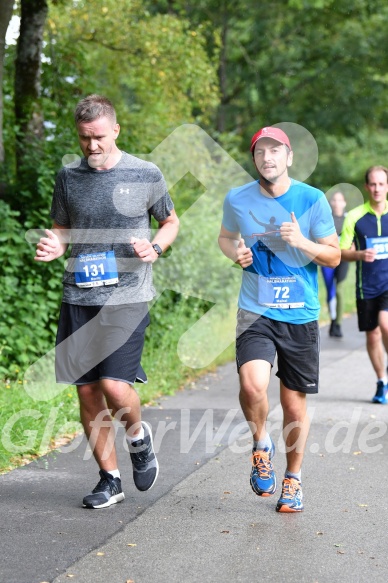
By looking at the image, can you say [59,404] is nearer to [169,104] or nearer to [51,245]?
[51,245]

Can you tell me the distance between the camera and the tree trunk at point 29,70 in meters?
12.4

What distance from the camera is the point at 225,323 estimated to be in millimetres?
13492

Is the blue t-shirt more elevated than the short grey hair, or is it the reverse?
the short grey hair

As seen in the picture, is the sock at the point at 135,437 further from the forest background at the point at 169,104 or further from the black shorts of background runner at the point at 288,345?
the forest background at the point at 169,104

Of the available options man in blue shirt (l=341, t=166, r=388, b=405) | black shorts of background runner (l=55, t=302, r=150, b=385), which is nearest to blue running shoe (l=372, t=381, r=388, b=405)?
man in blue shirt (l=341, t=166, r=388, b=405)

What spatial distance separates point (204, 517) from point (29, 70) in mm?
8467

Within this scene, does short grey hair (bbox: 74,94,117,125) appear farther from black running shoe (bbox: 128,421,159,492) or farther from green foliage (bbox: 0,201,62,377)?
green foliage (bbox: 0,201,62,377)

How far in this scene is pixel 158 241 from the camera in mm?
5711

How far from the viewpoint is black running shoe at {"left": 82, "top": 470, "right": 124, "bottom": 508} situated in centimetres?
569

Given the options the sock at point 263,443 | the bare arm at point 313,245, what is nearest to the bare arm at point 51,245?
the bare arm at point 313,245

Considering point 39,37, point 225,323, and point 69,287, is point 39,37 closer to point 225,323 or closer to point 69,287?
point 225,323

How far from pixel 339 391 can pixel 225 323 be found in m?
3.54

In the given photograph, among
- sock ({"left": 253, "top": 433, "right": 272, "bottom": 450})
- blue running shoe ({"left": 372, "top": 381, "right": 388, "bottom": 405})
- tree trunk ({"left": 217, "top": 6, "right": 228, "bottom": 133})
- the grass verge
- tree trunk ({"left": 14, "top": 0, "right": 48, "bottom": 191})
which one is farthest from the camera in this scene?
tree trunk ({"left": 217, "top": 6, "right": 228, "bottom": 133})

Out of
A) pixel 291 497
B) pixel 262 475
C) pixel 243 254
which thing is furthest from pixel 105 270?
pixel 291 497
